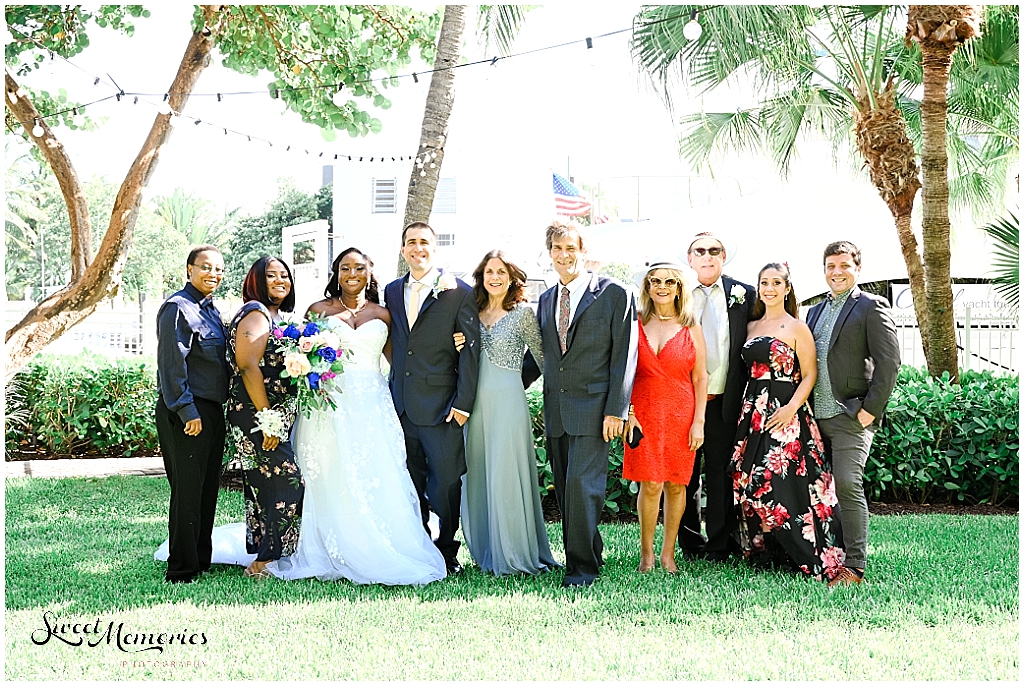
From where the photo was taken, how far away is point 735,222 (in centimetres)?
1384

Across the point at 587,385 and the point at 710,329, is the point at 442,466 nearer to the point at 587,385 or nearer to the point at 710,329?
the point at 587,385

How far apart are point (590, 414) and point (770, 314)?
48.4 inches

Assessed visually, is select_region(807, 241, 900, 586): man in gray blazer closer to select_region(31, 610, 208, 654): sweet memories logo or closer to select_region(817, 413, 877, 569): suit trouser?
select_region(817, 413, 877, 569): suit trouser


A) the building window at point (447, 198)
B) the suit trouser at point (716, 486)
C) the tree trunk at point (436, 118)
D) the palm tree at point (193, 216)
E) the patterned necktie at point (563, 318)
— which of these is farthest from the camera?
the palm tree at point (193, 216)

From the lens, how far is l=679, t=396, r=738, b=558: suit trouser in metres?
5.61

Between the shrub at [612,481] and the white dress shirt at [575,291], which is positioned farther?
the shrub at [612,481]

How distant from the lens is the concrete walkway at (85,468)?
9.04 meters

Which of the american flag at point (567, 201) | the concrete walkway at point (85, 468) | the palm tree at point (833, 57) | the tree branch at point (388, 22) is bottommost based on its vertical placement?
the concrete walkway at point (85, 468)

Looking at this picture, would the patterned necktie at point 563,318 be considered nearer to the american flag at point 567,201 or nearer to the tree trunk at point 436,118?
the tree trunk at point 436,118

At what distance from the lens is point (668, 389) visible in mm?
5348

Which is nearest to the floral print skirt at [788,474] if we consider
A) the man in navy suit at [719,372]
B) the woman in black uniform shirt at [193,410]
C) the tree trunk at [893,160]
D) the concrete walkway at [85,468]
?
the man in navy suit at [719,372]

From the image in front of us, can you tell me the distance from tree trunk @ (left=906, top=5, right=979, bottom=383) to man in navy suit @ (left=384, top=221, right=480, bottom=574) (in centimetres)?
501

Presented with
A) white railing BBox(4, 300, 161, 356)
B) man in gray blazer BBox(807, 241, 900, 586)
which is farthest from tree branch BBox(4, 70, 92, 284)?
man in gray blazer BBox(807, 241, 900, 586)

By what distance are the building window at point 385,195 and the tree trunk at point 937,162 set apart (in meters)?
21.0
